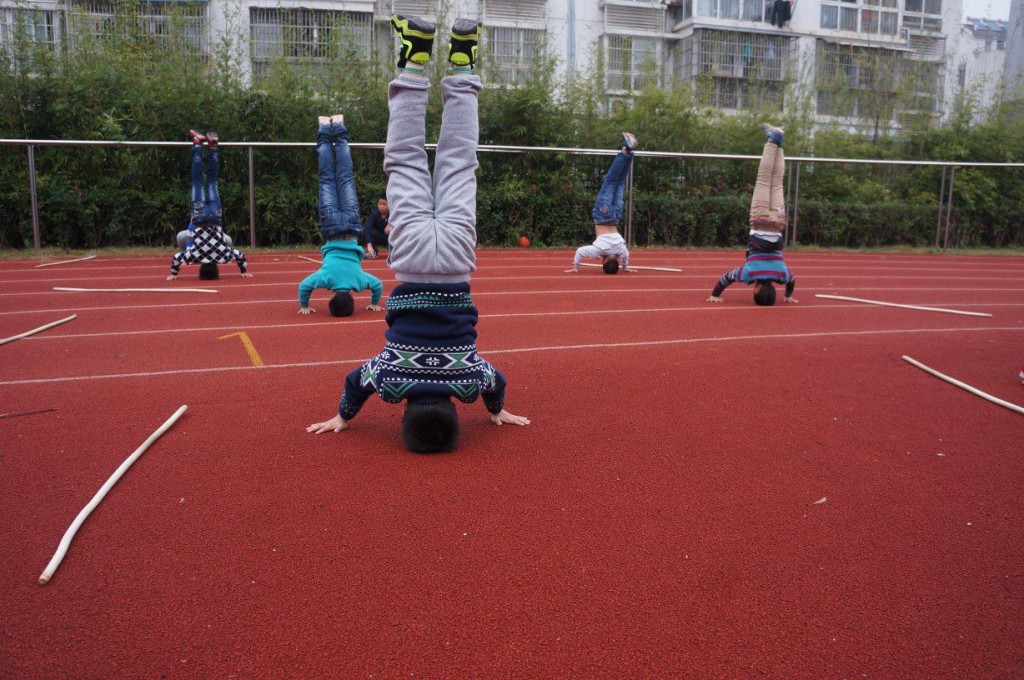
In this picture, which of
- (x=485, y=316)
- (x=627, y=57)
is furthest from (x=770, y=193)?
(x=627, y=57)

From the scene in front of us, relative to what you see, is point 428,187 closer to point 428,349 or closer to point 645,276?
point 428,349

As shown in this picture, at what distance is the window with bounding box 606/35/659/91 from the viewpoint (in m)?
26.3

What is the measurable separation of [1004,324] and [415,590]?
739cm

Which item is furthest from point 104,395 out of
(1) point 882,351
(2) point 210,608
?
(1) point 882,351

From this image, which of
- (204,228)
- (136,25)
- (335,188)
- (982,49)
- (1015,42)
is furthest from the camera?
(982,49)

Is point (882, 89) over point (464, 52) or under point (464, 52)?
over

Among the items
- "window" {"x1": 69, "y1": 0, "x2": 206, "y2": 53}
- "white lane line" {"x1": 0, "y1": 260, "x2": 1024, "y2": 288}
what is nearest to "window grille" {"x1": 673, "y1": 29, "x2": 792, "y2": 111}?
"white lane line" {"x1": 0, "y1": 260, "x2": 1024, "y2": 288}

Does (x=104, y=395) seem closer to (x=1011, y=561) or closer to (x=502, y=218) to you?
(x=1011, y=561)

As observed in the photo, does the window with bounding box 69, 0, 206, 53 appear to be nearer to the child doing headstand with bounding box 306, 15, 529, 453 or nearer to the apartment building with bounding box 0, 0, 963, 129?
the apartment building with bounding box 0, 0, 963, 129

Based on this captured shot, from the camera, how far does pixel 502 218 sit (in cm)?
1650

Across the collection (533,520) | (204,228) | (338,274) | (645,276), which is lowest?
(533,520)

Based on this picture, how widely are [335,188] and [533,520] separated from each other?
5.39m

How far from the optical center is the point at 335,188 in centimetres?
784

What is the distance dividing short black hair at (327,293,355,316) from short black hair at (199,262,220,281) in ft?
10.7
